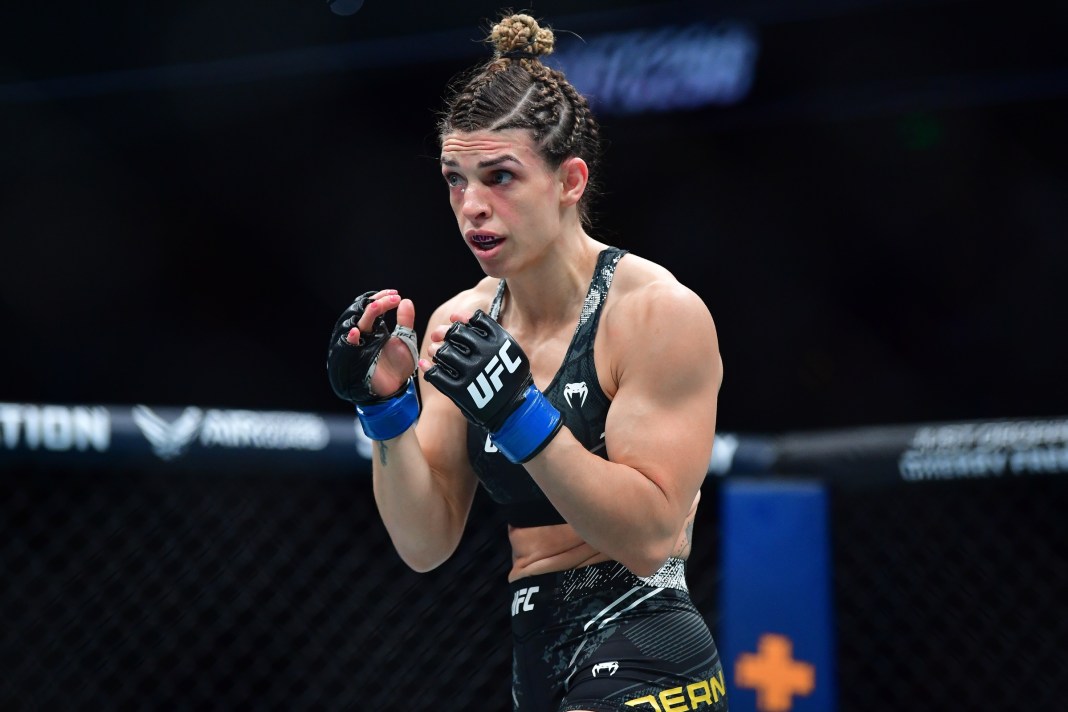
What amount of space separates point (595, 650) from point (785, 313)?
8.14ft

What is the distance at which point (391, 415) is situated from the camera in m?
1.81

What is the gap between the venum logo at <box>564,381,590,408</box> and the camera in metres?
1.79

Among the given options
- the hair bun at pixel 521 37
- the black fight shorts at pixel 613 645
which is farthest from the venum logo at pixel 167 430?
the hair bun at pixel 521 37

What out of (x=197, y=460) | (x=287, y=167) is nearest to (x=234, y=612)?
(x=197, y=460)

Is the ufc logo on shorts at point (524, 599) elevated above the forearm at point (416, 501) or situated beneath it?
situated beneath

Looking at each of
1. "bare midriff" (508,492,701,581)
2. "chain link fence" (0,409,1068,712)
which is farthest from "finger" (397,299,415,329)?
"chain link fence" (0,409,1068,712)

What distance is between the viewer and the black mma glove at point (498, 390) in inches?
62.1

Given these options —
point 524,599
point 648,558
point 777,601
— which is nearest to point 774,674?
point 777,601

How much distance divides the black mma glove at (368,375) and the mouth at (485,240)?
0.16 metres

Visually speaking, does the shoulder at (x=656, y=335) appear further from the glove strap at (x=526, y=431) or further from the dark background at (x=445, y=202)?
the dark background at (x=445, y=202)

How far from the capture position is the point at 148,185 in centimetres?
424

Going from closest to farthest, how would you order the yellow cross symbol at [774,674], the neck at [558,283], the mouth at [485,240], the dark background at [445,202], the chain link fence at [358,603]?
the mouth at [485,240], the neck at [558,283], the yellow cross symbol at [774,674], the chain link fence at [358,603], the dark background at [445,202]

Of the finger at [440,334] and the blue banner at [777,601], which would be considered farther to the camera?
the blue banner at [777,601]

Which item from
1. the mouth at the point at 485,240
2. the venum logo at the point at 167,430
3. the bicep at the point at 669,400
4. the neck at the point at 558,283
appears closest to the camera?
the bicep at the point at 669,400
